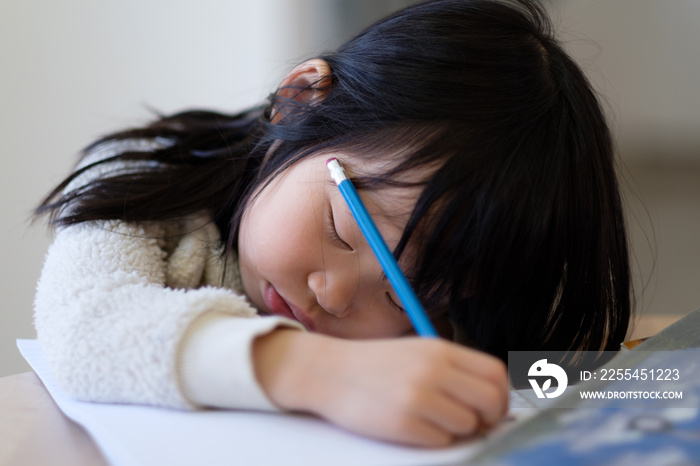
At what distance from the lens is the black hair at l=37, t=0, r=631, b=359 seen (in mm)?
481

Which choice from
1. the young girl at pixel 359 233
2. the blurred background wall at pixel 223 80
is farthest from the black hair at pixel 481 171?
the blurred background wall at pixel 223 80

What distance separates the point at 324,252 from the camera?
0.51 m

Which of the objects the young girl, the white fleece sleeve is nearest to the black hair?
the young girl

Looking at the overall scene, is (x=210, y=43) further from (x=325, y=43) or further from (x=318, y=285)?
(x=318, y=285)

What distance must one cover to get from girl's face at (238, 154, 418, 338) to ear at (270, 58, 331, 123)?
103 mm

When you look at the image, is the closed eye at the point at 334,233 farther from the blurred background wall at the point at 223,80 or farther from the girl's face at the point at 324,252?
the blurred background wall at the point at 223,80

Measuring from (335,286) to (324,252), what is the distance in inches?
1.2

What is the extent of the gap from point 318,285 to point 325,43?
101 cm

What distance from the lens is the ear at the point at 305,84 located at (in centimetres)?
62

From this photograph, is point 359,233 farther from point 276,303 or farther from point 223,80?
point 223,80

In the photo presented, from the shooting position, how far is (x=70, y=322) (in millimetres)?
416

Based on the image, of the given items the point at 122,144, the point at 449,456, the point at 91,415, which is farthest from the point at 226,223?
the point at 449,456

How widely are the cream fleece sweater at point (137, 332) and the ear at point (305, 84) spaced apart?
234 millimetres

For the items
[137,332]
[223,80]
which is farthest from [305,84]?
[223,80]
